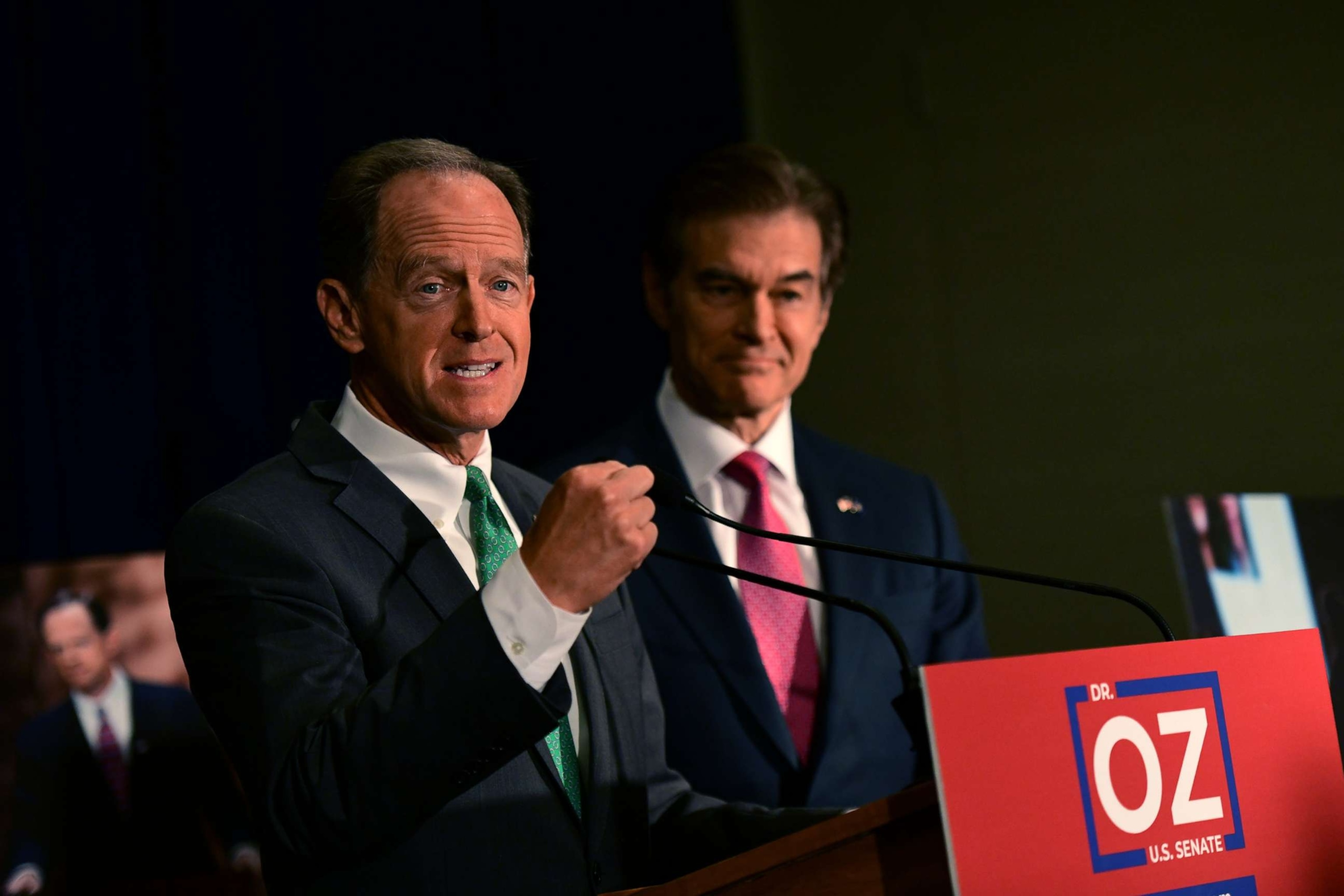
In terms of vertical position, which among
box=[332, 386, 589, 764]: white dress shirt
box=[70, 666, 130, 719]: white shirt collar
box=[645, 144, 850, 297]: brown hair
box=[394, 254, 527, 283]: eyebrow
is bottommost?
box=[70, 666, 130, 719]: white shirt collar

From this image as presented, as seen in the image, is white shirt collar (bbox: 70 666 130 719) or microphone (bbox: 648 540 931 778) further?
white shirt collar (bbox: 70 666 130 719)

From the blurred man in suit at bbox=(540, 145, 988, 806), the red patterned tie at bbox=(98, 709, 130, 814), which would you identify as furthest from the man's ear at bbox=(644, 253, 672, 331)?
the red patterned tie at bbox=(98, 709, 130, 814)

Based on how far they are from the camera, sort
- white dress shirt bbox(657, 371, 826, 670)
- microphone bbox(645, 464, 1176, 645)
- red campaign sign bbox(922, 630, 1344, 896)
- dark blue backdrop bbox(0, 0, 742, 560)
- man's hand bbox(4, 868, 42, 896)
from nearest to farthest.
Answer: red campaign sign bbox(922, 630, 1344, 896), microphone bbox(645, 464, 1176, 645), white dress shirt bbox(657, 371, 826, 670), man's hand bbox(4, 868, 42, 896), dark blue backdrop bbox(0, 0, 742, 560)

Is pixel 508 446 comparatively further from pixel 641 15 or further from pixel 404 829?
pixel 404 829

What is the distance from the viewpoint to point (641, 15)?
3.40 metres

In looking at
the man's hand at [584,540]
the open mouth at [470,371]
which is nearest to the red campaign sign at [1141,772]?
the man's hand at [584,540]

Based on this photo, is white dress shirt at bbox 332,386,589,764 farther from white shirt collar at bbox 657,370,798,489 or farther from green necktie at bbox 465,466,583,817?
white shirt collar at bbox 657,370,798,489

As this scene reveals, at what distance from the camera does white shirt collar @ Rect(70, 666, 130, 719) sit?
2.38 metres

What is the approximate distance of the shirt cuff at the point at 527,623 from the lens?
40.6 inches

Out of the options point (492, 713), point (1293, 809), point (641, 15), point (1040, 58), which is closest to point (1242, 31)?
point (1040, 58)

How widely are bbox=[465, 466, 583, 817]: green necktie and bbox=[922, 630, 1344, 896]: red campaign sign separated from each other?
45 cm

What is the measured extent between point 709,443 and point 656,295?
1.02ft

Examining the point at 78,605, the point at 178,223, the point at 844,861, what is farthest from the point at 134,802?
the point at 844,861

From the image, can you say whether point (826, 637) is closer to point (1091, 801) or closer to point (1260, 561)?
point (1260, 561)
